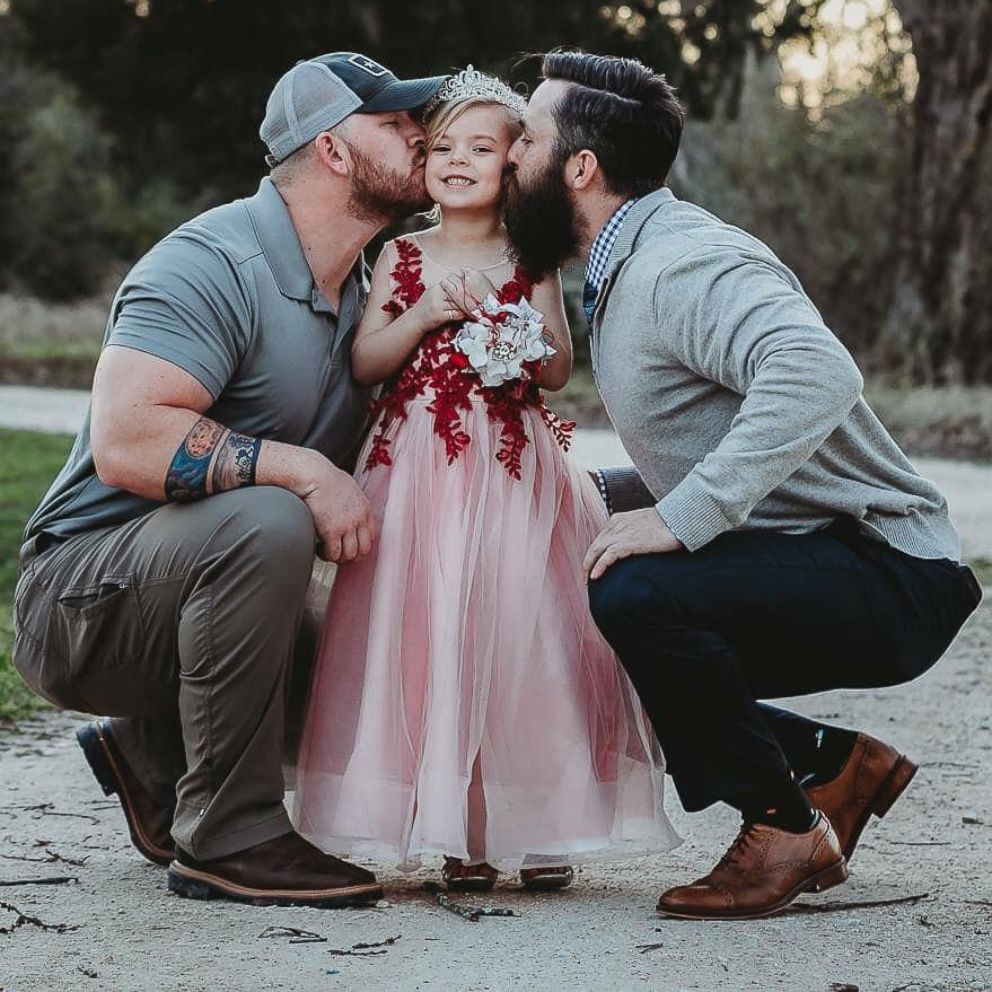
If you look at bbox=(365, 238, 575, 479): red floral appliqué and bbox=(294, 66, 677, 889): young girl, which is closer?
bbox=(294, 66, 677, 889): young girl

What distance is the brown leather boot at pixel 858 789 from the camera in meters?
3.67

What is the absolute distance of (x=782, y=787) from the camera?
3342 millimetres

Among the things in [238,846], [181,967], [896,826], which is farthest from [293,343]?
[896,826]

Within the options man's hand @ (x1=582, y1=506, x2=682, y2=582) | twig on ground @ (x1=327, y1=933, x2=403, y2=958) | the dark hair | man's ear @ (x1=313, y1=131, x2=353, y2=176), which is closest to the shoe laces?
man's hand @ (x1=582, y1=506, x2=682, y2=582)

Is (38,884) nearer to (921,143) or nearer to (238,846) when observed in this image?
(238,846)

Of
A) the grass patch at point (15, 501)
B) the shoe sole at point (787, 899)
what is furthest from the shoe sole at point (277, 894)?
the grass patch at point (15, 501)

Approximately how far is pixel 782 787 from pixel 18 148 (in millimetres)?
28203

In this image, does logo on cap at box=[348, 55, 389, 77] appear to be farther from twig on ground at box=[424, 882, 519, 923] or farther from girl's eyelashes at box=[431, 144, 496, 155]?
twig on ground at box=[424, 882, 519, 923]

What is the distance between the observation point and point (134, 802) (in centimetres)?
384

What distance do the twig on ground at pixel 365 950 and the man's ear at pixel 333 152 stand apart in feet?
5.68

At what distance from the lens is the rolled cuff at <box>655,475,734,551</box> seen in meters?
3.22

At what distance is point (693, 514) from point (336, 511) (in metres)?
0.76

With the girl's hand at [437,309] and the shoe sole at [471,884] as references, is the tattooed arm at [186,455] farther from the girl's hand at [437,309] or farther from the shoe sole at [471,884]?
the shoe sole at [471,884]

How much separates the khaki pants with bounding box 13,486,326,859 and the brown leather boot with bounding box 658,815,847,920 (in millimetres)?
856
